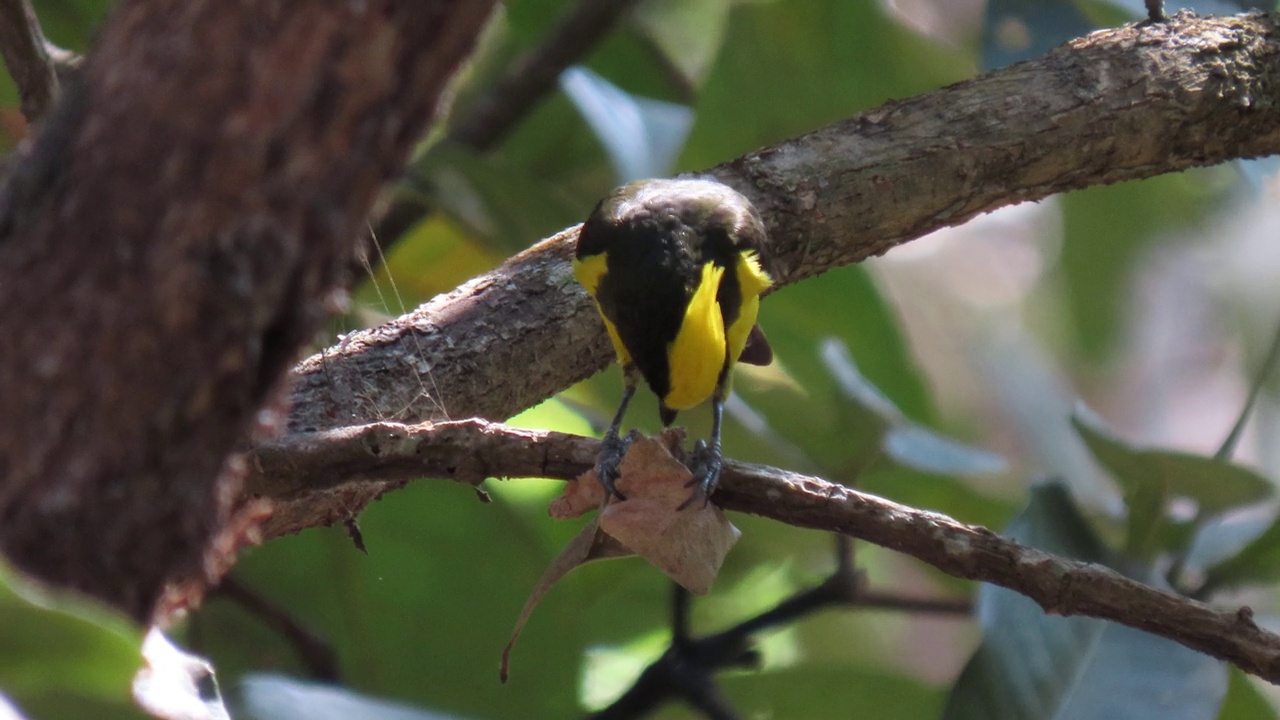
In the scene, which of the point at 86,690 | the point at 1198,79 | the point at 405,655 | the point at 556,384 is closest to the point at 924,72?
the point at 1198,79

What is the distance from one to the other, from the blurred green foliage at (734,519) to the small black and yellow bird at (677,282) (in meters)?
0.29

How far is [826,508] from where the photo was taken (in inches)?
32.0

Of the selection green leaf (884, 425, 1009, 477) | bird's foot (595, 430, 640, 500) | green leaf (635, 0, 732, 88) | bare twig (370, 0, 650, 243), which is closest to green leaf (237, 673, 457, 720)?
bird's foot (595, 430, 640, 500)

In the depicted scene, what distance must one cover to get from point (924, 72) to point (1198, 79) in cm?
92

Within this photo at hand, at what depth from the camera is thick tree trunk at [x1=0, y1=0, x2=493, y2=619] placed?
1.86 feet

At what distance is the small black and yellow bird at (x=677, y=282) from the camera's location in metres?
1.14

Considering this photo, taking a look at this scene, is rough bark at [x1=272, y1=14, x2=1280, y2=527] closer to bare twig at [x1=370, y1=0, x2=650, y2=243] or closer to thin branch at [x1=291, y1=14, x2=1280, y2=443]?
thin branch at [x1=291, y1=14, x2=1280, y2=443]

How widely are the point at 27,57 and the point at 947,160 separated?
987 mm

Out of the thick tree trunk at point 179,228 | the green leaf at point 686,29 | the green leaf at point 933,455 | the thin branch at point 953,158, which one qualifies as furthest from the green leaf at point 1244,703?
the green leaf at point 686,29

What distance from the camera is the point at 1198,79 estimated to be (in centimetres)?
129

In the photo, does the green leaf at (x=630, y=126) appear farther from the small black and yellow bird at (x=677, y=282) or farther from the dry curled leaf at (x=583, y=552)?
the dry curled leaf at (x=583, y=552)

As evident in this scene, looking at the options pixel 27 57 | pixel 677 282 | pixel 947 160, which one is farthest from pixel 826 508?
pixel 27 57

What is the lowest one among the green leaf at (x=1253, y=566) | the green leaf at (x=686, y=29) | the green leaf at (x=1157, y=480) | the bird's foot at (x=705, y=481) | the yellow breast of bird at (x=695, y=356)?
the green leaf at (x=1253, y=566)

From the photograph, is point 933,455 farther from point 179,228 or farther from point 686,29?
point 179,228
